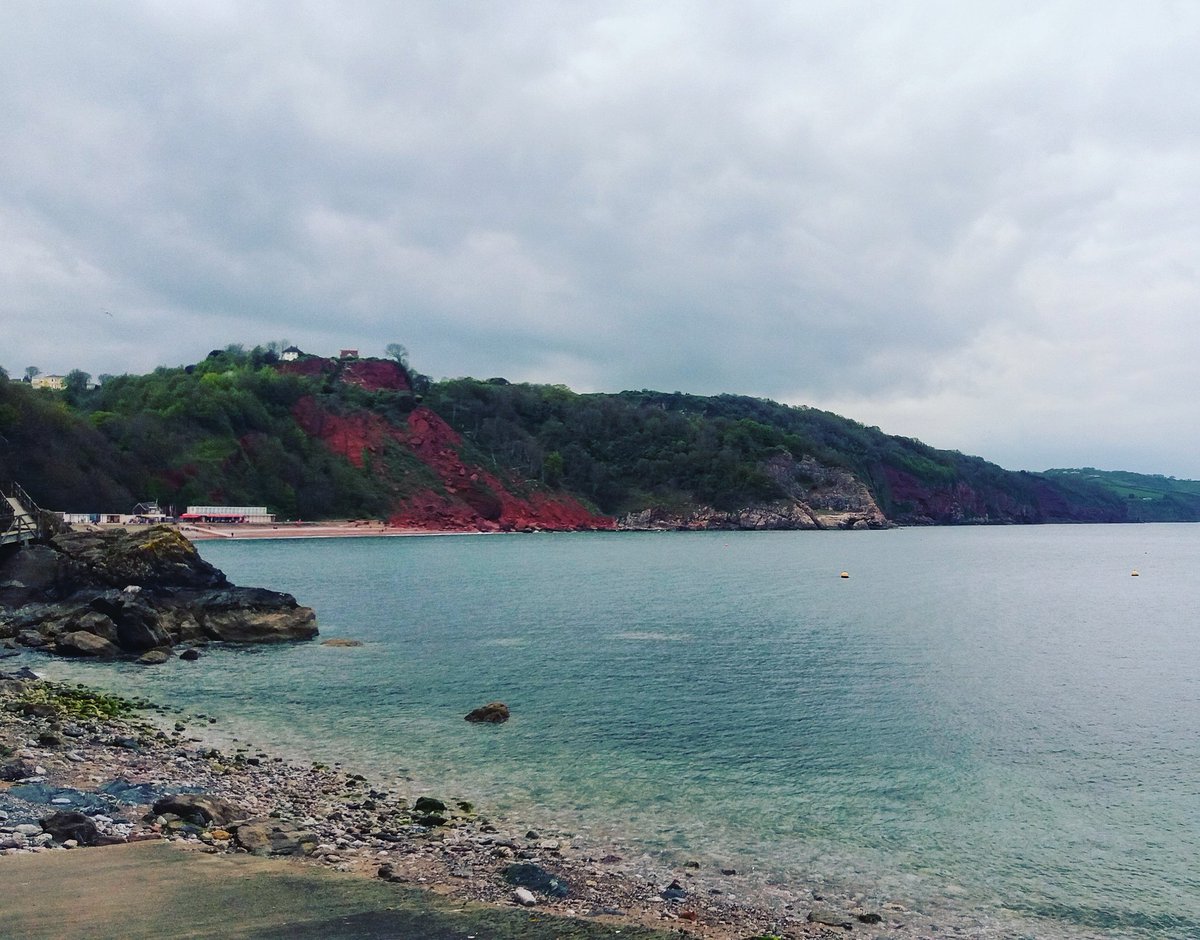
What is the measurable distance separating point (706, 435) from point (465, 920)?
19129cm

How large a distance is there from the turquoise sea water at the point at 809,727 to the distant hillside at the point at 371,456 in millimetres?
84166

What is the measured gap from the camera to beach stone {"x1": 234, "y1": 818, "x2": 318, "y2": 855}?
12.9 metres

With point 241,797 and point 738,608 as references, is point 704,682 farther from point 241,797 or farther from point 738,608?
point 738,608

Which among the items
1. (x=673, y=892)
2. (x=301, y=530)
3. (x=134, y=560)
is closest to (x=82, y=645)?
(x=134, y=560)

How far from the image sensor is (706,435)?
19975cm

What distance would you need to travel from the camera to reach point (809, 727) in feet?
76.2

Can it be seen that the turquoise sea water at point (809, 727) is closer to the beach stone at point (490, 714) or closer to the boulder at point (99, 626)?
the beach stone at point (490, 714)

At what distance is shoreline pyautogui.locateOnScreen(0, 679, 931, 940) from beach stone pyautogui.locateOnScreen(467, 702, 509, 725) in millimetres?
5093

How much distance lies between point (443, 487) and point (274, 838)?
15192 cm

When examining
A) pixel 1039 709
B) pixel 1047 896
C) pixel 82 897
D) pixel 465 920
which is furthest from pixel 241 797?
pixel 1039 709

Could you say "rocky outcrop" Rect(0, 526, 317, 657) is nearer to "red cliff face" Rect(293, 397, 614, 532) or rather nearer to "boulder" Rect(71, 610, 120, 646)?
"boulder" Rect(71, 610, 120, 646)

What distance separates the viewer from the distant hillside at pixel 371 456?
12269 centimetres

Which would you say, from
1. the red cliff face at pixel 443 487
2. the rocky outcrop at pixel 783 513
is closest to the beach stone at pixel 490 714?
the red cliff face at pixel 443 487

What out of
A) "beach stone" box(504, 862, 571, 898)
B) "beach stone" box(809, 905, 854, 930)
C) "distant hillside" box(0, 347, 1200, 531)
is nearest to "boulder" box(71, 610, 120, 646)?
"beach stone" box(504, 862, 571, 898)
